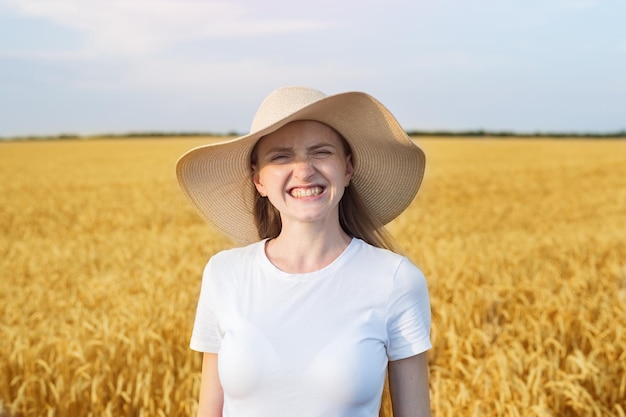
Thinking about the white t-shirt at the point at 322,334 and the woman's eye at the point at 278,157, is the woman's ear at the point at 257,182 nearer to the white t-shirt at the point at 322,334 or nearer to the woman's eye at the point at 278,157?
the woman's eye at the point at 278,157

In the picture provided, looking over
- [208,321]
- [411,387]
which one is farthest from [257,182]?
[411,387]

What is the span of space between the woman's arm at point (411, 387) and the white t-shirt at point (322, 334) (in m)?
0.07

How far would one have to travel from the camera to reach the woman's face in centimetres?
203

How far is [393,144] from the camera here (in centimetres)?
227

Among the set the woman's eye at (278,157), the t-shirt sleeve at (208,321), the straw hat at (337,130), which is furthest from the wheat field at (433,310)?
the t-shirt sleeve at (208,321)

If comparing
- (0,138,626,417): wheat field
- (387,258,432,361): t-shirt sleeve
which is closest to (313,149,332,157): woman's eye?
(387,258,432,361): t-shirt sleeve

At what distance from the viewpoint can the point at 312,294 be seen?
6.51 feet

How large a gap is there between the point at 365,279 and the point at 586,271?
6.70 metres

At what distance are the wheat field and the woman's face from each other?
128 centimetres

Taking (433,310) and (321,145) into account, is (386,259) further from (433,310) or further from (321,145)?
(433,310)

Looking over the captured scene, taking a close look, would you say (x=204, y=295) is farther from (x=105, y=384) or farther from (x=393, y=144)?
(x=105, y=384)

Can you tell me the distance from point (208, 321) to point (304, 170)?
0.52 m

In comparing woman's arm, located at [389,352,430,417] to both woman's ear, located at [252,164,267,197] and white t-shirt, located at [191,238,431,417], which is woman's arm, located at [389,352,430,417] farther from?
woman's ear, located at [252,164,267,197]

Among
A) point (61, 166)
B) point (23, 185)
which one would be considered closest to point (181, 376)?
point (23, 185)
